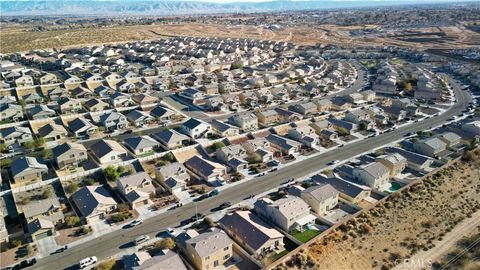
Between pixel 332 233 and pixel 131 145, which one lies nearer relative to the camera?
pixel 332 233

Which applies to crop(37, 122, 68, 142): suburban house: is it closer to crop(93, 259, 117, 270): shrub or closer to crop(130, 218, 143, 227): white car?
crop(130, 218, 143, 227): white car

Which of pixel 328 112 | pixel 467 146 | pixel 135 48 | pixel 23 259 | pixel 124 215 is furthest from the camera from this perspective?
pixel 135 48

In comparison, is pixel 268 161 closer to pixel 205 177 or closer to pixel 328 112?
pixel 205 177

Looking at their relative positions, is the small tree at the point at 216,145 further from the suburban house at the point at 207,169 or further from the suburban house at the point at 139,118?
the suburban house at the point at 139,118

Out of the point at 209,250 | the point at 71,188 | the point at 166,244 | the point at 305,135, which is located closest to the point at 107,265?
the point at 166,244

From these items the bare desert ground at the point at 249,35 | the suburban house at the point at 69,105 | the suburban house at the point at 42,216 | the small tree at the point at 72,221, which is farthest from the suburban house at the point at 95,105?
the bare desert ground at the point at 249,35

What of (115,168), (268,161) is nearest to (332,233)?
(268,161)
